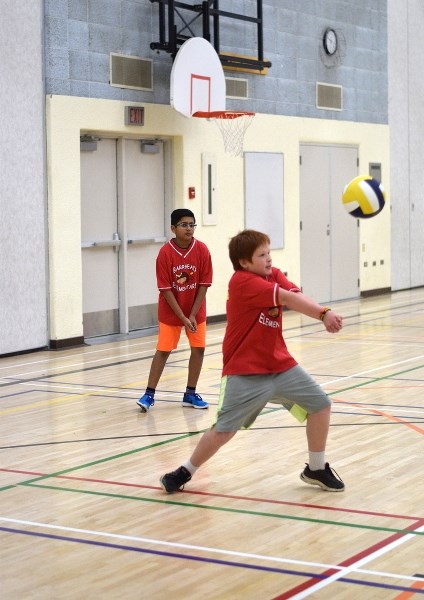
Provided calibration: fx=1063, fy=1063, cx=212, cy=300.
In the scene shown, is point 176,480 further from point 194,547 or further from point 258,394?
point 194,547

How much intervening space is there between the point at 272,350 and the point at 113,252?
8.56 metres

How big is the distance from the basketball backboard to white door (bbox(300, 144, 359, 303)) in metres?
3.29

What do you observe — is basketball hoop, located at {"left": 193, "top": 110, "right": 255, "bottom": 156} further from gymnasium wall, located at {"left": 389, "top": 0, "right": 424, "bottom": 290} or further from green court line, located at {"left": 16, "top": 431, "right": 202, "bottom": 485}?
green court line, located at {"left": 16, "top": 431, "right": 202, "bottom": 485}

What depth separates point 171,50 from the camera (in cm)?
1424

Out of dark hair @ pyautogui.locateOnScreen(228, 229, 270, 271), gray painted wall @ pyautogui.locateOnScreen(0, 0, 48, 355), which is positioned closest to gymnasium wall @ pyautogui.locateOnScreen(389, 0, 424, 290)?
gray painted wall @ pyautogui.locateOnScreen(0, 0, 48, 355)

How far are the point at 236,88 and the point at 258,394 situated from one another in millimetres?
10633

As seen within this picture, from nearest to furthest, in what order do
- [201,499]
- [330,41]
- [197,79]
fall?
[201,499]
[197,79]
[330,41]

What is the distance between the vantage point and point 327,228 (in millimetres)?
18516

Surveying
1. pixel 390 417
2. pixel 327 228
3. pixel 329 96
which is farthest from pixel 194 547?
pixel 329 96

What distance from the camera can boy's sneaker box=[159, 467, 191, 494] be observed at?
6227 millimetres

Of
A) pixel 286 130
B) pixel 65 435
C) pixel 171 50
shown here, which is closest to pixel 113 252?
pixel 171 50

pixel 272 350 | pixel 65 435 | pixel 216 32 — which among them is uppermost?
pixel 216 32

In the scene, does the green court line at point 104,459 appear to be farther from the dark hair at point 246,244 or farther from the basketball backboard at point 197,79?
the basketball backboard at point 197,79

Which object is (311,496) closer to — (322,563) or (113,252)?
(322,563)
